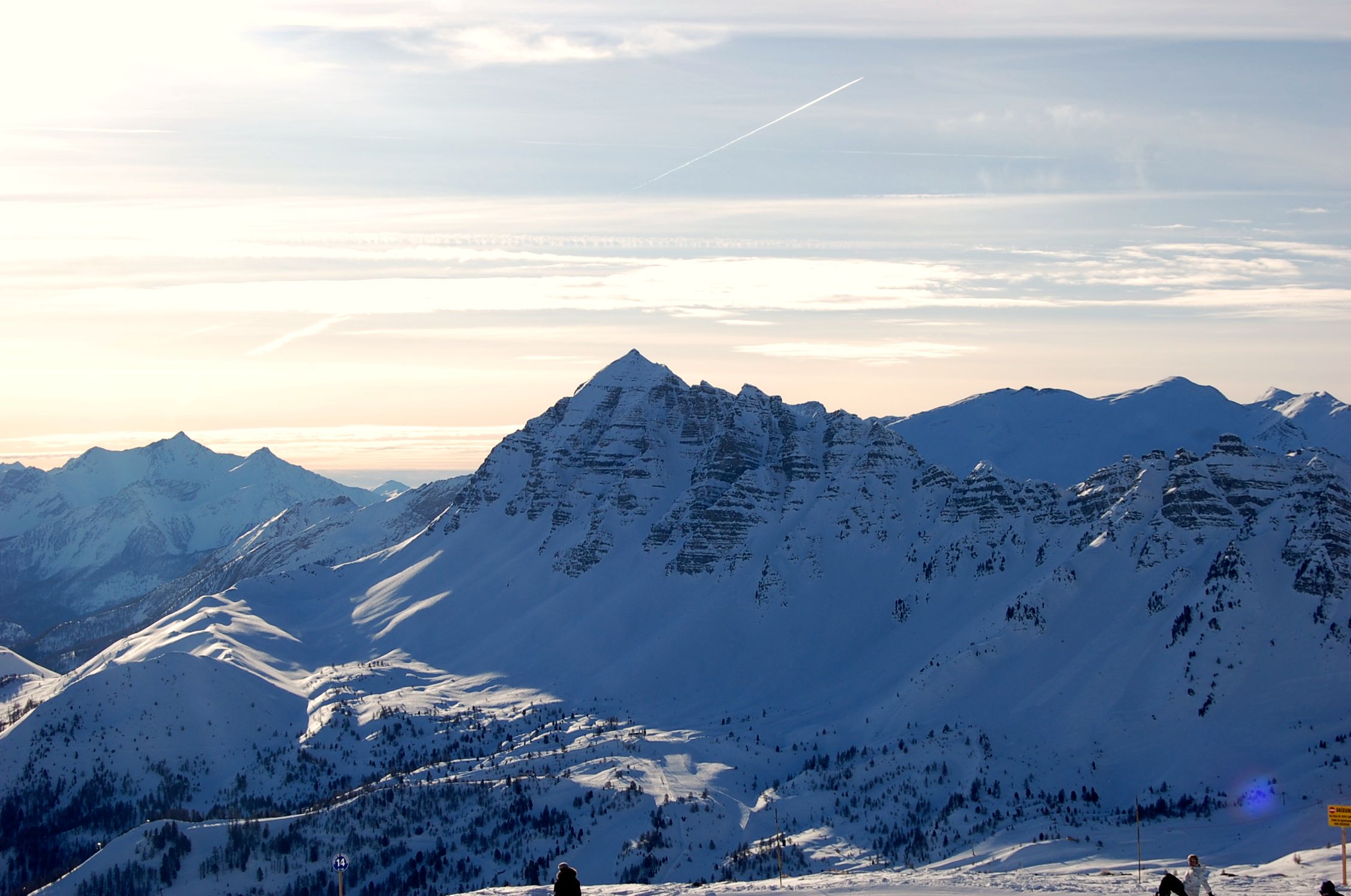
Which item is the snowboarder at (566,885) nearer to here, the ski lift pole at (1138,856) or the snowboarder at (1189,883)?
the snowboarder at (1189,883)

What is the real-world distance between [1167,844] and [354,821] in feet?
403

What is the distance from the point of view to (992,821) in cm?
17325

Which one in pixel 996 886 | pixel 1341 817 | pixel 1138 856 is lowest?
pixel 1138 856

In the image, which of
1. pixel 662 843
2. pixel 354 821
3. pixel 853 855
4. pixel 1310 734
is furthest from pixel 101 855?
pixel 1310 734

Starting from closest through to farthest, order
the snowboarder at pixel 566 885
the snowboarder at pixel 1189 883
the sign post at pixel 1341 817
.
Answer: the snowboarder at pixel 1189 883 → the snowboarder at pixel 566 885 → the sign post at pixel 1341 817

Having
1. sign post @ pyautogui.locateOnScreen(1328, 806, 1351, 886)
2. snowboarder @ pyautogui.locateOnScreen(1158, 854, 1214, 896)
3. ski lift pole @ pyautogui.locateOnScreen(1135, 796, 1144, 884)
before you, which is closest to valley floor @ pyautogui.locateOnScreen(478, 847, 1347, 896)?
ski lift pole @ pyautogui.locateOnScreen(1135, 796, 1144, 884)

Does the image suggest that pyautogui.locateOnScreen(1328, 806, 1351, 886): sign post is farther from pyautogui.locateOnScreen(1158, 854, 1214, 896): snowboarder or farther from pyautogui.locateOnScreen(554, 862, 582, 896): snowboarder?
pyautogui.locateOnScreen(554, 862, 582, 896): snowboarder

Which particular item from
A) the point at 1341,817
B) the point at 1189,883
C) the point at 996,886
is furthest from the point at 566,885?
the point at 1341,817

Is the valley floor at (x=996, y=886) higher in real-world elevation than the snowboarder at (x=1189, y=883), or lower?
lower

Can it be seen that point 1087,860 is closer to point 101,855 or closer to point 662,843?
point 662,843

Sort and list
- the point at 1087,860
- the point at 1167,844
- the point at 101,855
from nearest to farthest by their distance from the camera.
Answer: the point at 1087,860 < the point at 1167,844 < the point at 101,855

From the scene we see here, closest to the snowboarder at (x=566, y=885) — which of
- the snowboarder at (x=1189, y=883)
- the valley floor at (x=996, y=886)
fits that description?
the valley floor at (x=996, y=886)

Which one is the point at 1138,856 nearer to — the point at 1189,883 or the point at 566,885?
the point at 1189,883

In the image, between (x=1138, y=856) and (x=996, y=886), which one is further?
(x=1138, y=856)
